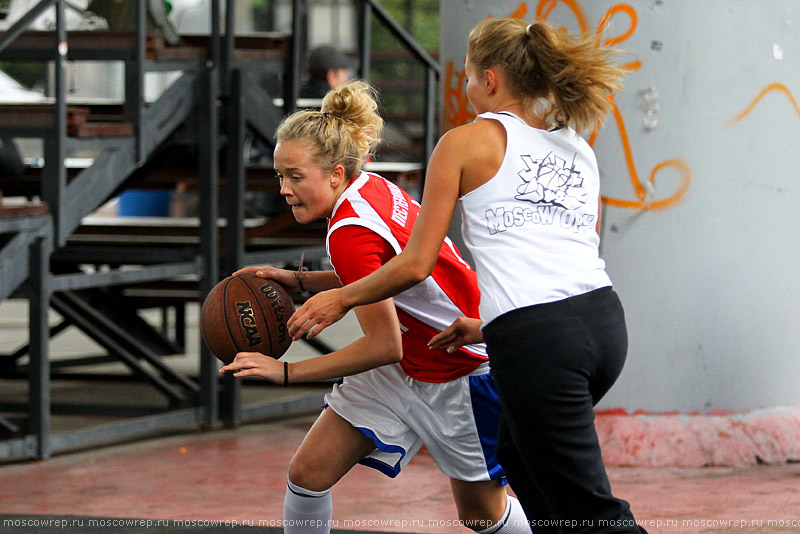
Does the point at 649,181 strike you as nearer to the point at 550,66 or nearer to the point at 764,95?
the point at 764,95

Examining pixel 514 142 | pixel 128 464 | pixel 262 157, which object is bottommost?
pixel 128 464

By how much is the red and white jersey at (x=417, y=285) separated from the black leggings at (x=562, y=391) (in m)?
0.56

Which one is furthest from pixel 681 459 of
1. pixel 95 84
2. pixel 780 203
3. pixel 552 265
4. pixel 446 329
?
pixel 95 84

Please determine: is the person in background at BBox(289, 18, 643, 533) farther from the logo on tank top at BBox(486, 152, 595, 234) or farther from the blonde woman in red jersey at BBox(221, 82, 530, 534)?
the blonde woman in red jersey at BBox(221, 82, 530, 534)

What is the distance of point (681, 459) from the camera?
6.14 m

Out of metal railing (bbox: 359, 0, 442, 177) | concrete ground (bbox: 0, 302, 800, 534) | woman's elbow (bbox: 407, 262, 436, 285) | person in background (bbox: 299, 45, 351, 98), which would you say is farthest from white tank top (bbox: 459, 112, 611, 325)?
person in background (bbox: 299, 45, 351, 98)

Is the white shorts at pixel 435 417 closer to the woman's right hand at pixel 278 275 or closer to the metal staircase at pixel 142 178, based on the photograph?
the woman's right hand at pixel 278 275

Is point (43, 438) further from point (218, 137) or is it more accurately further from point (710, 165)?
point (710, 165)

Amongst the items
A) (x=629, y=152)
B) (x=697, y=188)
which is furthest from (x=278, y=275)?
(x=697, y=188)

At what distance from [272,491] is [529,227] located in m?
3.11

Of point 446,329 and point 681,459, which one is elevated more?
point 446,329

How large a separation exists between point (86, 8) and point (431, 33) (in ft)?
72.2

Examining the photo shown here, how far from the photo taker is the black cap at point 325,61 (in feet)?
30.4

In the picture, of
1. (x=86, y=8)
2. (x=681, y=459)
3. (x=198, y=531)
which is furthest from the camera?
(x=86, y=8)
